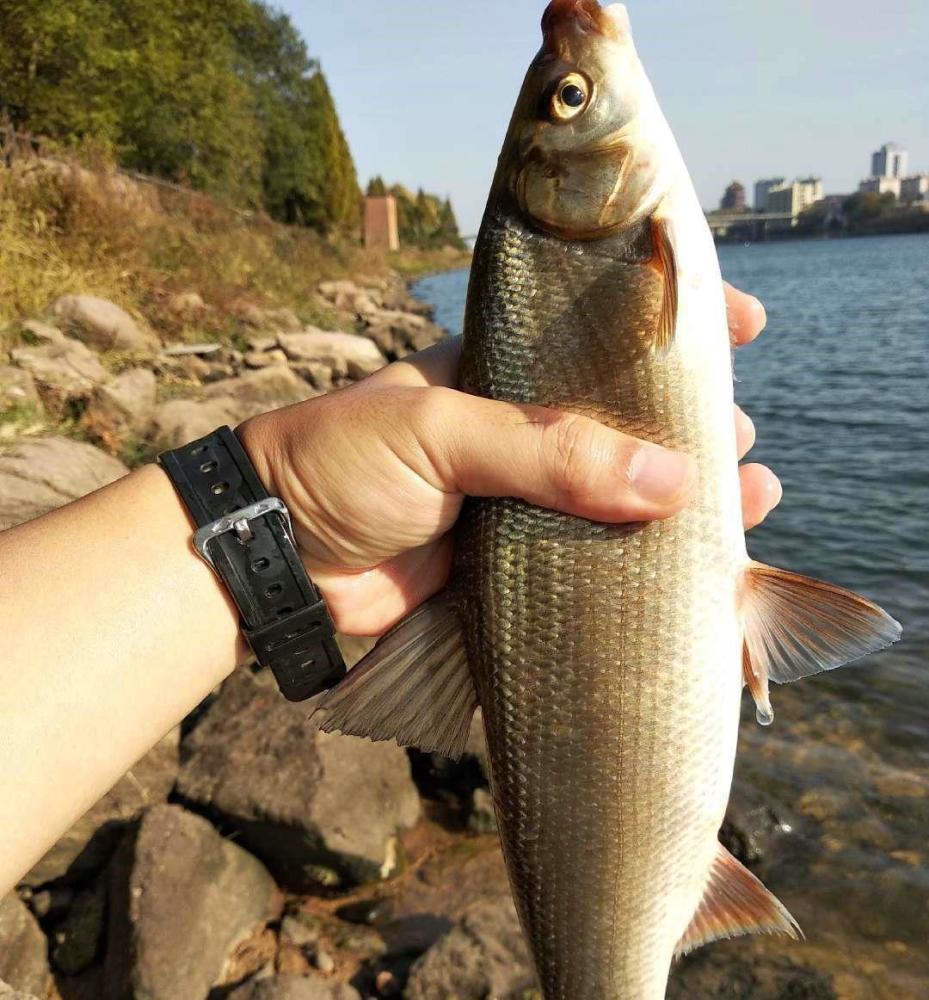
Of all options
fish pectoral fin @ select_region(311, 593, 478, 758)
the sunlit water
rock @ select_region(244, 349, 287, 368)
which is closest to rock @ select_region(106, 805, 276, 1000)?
fish pectoral fin @ select_region(311, 593, 478, 758)

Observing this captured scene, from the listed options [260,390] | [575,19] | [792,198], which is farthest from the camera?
[792,198]

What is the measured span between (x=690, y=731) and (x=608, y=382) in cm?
105

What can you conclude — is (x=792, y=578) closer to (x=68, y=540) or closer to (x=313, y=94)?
(x=68, y=540)

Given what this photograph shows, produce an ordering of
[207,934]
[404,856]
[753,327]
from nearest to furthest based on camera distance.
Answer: [753,327]
[207,934]
[404,856]

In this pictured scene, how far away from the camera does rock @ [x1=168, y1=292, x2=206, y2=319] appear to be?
15.5m

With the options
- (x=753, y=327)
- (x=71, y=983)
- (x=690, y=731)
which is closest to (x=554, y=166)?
(x=753, y=327)

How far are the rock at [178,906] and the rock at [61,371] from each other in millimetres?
6343

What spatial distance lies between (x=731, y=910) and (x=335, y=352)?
1551cm

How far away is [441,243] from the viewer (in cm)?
9981

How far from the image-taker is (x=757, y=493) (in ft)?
10.7

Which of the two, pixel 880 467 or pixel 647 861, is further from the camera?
pixel 880 467

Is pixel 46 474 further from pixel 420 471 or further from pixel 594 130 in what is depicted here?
pixel 594 130

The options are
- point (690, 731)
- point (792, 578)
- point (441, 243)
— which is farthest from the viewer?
point (441, 243)

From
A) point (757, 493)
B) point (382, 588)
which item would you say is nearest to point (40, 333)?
point (382, 588)
